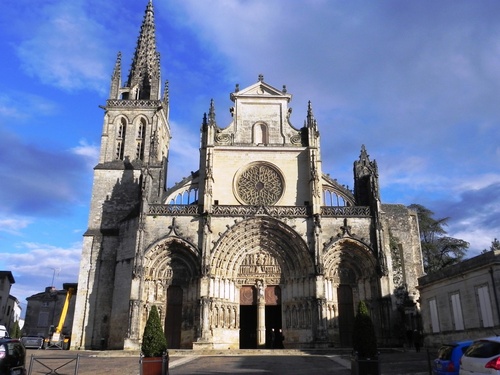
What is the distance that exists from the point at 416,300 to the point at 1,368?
69.2 ft

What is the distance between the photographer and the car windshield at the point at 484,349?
7.00m

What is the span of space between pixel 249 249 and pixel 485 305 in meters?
12.2

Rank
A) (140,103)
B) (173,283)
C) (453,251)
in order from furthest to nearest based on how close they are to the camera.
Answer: (453,251) → (140,103) → (173,283)

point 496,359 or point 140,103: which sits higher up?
point 140,103

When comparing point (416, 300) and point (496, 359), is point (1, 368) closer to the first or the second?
point (496, 359)

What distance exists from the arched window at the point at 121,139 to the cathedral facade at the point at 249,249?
2.46 m

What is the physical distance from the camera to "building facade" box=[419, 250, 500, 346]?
15742mm

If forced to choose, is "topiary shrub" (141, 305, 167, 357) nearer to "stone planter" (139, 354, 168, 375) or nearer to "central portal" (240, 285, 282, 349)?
"stone planter" (139, 354, 168, 375)

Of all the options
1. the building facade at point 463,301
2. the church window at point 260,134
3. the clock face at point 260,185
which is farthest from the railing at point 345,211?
the church window at point 260,134

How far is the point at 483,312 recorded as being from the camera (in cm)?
1623

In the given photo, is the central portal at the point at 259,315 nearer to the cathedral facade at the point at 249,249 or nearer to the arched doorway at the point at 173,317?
the cathedral facade at the point at 249,249

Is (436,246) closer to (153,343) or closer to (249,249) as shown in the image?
(249,249)

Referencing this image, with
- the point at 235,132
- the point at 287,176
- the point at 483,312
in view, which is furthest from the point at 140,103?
the point at 483,312

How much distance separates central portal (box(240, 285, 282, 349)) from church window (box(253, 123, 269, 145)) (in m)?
8.68
